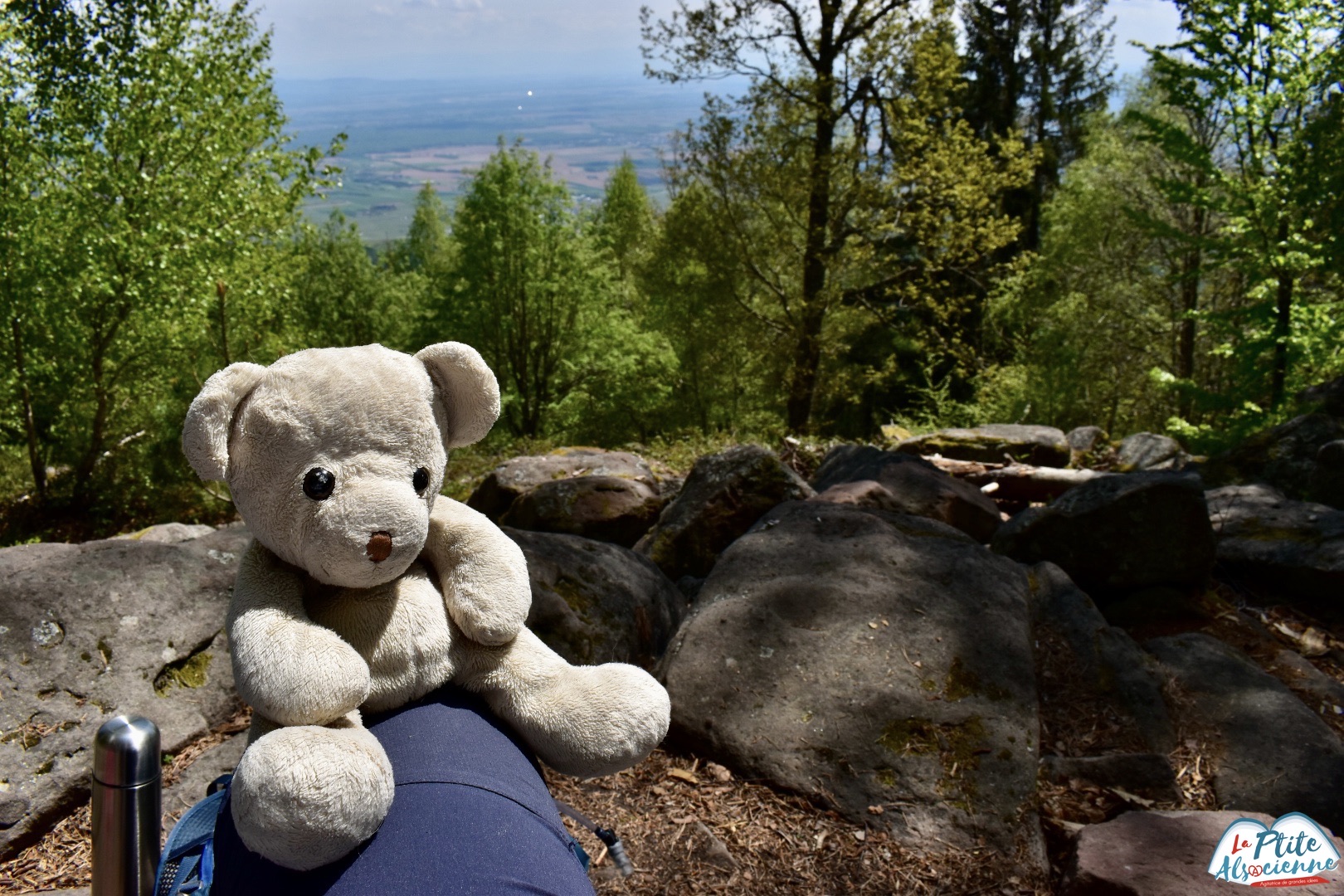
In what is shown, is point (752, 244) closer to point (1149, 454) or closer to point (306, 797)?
point (1149, 454)

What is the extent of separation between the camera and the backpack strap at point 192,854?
1.59m

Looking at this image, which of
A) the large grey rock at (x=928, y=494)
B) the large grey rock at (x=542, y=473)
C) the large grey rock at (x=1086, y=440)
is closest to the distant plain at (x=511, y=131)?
the large grey rock at (x=542, y=473)

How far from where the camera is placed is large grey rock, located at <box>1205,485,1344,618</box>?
5.11 meters

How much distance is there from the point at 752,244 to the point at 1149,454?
767 centimetres

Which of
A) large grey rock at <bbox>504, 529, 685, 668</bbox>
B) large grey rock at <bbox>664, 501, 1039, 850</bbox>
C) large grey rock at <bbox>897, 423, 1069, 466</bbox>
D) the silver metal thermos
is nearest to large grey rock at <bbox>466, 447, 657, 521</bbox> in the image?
large grey rock at <bbox>504, 529, 685, 668</bbox>

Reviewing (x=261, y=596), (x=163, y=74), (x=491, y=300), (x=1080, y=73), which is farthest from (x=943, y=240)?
(x=1080, y=73)

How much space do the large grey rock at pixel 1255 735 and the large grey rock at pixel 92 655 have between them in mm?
4253

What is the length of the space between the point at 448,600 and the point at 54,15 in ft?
43.9

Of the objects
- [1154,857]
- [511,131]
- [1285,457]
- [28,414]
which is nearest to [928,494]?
[1285,457]

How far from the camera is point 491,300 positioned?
19.4 meters

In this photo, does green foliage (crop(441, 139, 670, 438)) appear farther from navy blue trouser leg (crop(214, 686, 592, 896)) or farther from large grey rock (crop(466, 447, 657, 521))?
navy blue trouser leg (crop(214, 686, 592, 896))

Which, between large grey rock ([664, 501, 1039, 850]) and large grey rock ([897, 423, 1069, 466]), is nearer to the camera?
large grey rock ([664, 501, 1039, 850])

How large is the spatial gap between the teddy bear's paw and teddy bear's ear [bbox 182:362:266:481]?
2.81 feet

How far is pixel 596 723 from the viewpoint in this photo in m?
1.87
